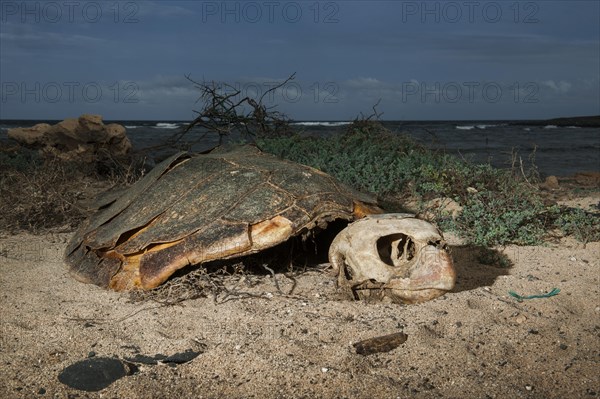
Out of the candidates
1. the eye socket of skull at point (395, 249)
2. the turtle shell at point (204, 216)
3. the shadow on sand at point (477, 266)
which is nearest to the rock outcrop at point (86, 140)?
the turtle shell at point (204, 216)

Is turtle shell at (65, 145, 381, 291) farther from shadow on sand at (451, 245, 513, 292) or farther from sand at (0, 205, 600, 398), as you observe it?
shadow on sand at (451, 245, 513, 292)

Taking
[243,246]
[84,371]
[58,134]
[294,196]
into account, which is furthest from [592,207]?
[58,134]

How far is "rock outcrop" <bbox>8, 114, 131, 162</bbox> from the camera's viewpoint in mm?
10141

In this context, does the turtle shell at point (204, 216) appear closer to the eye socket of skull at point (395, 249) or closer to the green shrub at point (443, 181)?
the eye socket of skull at point (395, 249)

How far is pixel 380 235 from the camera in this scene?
12.6 ft

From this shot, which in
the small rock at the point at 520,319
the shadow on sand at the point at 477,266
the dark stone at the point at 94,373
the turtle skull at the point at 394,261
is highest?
the turtle skull at the point at 394,261

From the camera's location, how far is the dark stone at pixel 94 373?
9.82 ft

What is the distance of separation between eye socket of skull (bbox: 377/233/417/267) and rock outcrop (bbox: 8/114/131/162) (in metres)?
6.98

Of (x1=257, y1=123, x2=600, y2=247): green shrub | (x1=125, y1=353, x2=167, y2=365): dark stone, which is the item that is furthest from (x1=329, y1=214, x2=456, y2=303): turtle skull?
(x1=257, y1=123, x2=600, y2=247): green shrub

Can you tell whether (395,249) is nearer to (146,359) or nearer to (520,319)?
(520,319)

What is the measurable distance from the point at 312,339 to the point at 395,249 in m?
0.92

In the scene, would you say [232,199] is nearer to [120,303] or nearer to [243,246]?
[243,246]

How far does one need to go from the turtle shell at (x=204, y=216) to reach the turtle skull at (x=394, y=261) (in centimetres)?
39

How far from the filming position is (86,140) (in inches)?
404
